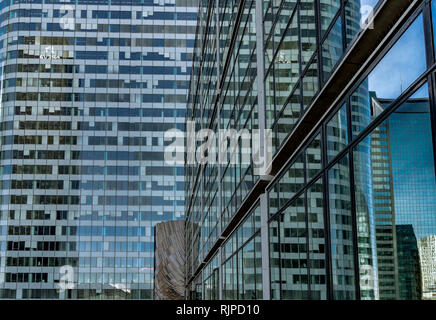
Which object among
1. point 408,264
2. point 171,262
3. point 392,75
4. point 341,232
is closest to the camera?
point 408,264

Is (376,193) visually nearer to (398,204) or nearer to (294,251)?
(398,204)

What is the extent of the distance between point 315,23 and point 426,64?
6288 mm

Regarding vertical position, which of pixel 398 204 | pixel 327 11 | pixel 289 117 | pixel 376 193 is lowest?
pixel 398 204

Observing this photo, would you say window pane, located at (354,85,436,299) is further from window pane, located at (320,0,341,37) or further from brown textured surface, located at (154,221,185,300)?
brown textured surface, located at (154,221,185,300)

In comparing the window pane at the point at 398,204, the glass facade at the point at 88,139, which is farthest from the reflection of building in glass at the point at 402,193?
the glass facade at the point at 88,139

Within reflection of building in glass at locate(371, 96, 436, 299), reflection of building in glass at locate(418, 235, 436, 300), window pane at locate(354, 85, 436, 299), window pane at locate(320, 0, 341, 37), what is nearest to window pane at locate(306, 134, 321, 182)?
window pane at locate(320, 0, 341, 37)

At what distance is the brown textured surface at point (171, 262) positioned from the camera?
3196 inches

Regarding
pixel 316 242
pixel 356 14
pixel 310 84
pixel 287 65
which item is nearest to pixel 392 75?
pixel 356 14

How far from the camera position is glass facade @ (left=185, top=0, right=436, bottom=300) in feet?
31.3

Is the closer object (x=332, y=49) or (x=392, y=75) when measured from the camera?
(x=392, y=75)

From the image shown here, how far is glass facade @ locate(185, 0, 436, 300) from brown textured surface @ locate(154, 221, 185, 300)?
185 feet

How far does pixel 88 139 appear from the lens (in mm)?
108500

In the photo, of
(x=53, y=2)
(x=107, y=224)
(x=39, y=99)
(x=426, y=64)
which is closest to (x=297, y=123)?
(x=426, y=64)

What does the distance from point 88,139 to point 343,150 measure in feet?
323
